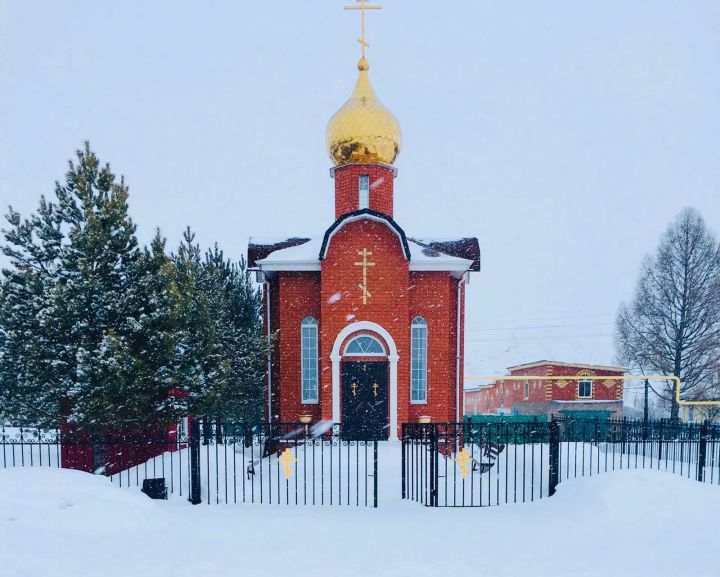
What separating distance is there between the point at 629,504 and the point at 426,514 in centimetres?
273

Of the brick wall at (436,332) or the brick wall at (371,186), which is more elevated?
the brick wall at (371,186)

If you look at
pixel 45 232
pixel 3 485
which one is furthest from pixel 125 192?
pixel 3 485

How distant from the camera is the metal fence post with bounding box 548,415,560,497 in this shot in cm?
761

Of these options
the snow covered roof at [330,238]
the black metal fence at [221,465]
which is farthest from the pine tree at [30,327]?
the snow covered roof at [330,238]

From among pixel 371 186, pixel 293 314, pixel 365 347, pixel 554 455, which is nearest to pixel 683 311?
pixel 371 186

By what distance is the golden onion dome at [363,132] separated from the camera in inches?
559

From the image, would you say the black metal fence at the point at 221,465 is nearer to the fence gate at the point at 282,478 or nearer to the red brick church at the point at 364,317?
the fence gate at the point at 282,478

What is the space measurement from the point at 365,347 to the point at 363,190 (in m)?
4.94

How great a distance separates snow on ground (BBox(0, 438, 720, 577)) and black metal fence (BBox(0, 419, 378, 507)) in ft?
2.23

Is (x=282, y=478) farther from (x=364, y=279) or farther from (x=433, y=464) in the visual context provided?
(x=364, y=279)

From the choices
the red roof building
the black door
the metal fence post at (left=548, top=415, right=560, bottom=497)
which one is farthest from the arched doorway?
the red roof building

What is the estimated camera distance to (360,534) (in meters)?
6.10

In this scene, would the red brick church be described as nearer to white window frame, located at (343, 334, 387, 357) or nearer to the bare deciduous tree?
white window frame, located at (343, 334, 387, 357)

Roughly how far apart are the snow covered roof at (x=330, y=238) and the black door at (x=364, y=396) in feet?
9.57
